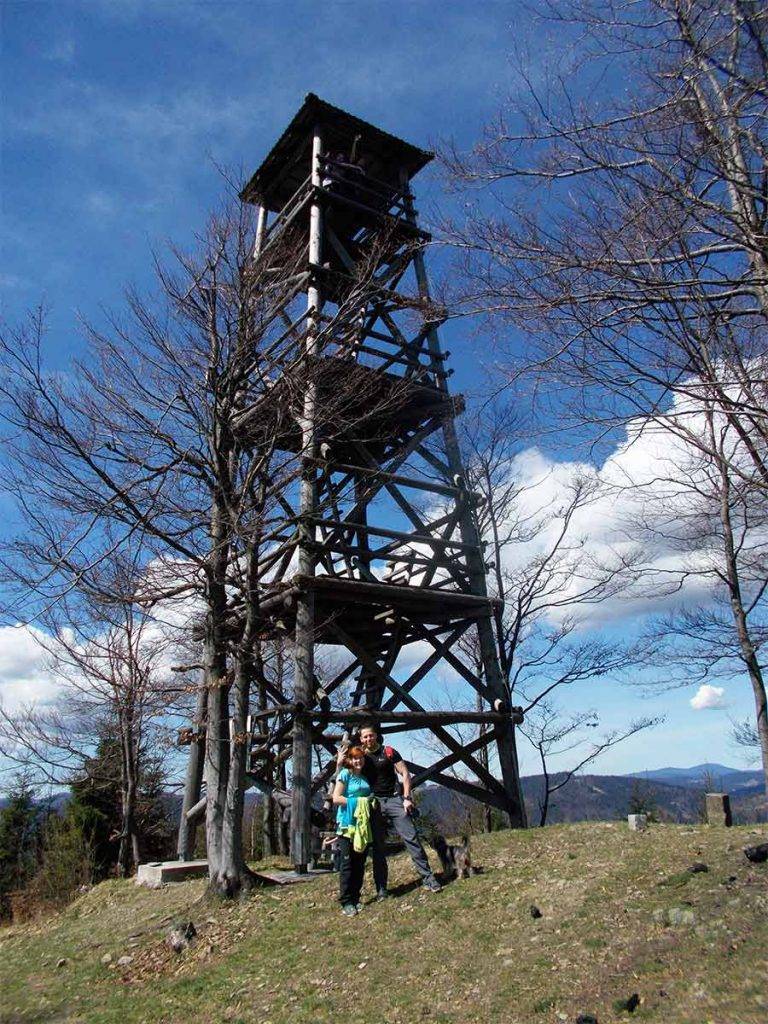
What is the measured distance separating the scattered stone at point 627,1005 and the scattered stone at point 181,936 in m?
4.27

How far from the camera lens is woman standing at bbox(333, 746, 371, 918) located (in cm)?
632

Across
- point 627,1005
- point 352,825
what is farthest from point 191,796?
point 627,1005

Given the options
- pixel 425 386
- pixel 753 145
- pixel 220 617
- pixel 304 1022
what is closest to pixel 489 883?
pixel 304 1022

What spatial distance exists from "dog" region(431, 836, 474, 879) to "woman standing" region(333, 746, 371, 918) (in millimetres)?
759

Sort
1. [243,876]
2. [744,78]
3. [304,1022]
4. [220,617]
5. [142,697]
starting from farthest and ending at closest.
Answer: [142,697] < [220,617] < [243,876] < [304,1022] < [744,78]

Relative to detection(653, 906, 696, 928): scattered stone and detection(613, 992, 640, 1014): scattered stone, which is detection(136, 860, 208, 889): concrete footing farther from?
detection(613, 992, 640, 1014): scattered stone

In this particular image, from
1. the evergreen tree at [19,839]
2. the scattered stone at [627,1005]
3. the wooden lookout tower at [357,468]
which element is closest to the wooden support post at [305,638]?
the wooden lookout tower at [357,468]

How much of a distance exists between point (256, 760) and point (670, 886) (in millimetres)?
9035

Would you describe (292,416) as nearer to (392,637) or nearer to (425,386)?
(425,386)

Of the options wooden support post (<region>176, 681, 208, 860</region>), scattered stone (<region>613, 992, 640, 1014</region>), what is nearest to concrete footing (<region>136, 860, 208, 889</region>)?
wooden support post (<region>176, 681, 208, 860</region>)

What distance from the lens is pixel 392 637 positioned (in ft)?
39.8

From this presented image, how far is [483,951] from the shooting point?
4879 mm

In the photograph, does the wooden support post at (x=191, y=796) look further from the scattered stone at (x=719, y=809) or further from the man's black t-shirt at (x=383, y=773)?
the scattered stone at (x=719, y=809)

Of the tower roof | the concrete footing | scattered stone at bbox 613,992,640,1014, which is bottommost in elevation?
the concrete footing
